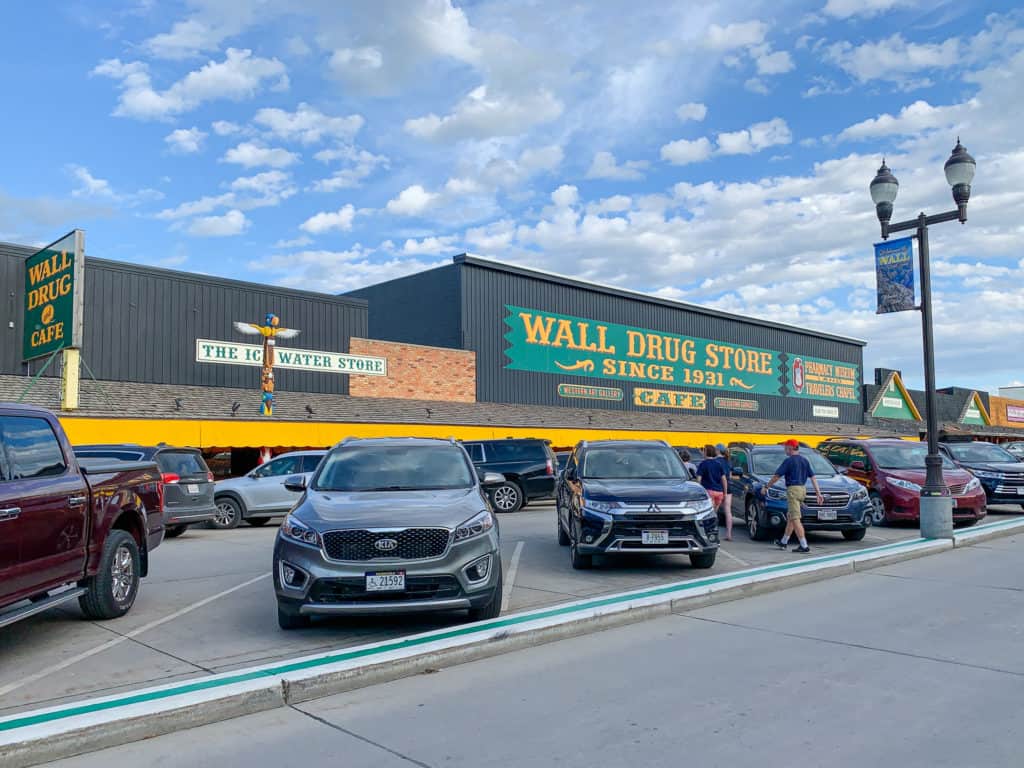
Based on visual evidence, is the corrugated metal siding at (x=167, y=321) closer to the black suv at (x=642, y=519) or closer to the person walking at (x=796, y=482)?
the black suv at (x=642, y=519)

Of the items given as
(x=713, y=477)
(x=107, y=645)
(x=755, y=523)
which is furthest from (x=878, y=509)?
(x=107, y=645)

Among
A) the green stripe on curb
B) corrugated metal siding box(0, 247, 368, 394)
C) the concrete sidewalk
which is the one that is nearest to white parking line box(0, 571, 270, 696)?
the green stripe on curb

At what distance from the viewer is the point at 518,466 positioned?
2169cm

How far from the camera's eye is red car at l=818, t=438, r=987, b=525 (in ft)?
52.4

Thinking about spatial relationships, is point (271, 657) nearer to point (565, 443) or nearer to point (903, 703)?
point (903, 703)

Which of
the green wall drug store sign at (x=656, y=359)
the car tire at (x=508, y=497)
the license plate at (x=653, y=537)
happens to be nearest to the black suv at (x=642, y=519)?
the license plate at (x=653, y=537)

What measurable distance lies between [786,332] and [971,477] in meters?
34.6

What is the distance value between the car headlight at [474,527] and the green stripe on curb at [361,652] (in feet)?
2.44

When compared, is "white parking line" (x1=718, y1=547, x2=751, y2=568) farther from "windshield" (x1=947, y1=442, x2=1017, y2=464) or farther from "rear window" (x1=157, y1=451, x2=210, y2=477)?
"windshield" (x1=947, y1=442, x2=1017, y2=464)

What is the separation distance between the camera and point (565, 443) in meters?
29.7

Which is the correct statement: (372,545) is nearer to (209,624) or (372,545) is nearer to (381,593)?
(381,593)

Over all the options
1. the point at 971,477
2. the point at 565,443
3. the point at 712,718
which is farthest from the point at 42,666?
the point at 565,443

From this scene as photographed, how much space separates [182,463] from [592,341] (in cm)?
2456

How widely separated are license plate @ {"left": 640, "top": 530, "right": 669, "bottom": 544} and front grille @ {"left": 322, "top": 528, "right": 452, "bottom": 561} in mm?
3711
